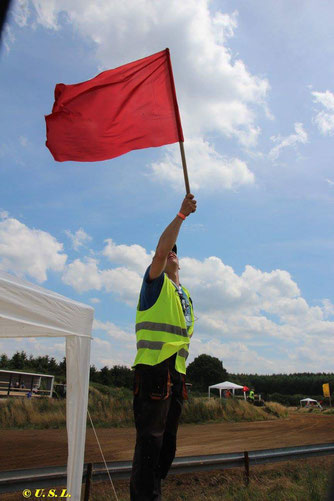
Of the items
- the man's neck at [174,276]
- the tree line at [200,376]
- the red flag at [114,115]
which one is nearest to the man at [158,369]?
the man's neck at [174,276]

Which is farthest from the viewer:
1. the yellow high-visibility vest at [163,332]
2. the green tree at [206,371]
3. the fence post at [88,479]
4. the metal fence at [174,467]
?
the green tree at [206,371]

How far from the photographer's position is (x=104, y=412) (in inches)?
670

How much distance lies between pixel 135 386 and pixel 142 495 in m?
0.74

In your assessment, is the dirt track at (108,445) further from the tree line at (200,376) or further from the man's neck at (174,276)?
the tree line at (200,376)

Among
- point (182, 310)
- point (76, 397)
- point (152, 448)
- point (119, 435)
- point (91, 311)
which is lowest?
point (119, 435)

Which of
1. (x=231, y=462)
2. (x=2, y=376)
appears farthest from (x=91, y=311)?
(x=2, y=376)

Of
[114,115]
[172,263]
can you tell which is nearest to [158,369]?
[172,263]

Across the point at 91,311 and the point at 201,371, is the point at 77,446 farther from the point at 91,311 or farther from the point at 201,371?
the point at 201,371

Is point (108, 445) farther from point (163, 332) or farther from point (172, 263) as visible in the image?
point (163, 332)

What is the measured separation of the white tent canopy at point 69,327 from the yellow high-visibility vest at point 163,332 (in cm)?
218

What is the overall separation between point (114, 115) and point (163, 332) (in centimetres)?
259

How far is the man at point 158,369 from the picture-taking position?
9.75 ft

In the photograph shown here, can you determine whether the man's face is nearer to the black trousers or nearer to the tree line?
the black trousers

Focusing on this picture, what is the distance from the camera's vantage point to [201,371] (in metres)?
76.2
